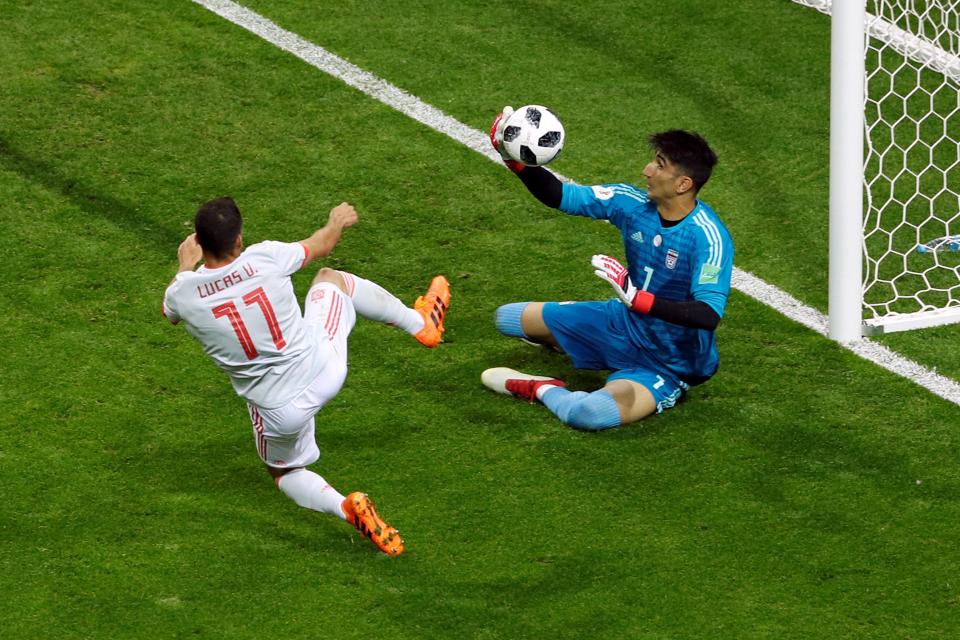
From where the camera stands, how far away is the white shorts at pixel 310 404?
5.74 m

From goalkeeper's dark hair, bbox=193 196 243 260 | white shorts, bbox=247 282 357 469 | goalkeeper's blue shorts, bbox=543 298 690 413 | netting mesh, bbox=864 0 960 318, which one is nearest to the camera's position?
goalkeeper's dark hair, bbox=193 196 243 260

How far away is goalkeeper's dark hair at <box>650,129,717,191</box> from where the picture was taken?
636 centimetres

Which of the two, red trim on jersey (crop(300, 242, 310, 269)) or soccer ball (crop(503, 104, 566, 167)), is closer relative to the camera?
red trim on jersey (crop(300, 242, 310, 269))

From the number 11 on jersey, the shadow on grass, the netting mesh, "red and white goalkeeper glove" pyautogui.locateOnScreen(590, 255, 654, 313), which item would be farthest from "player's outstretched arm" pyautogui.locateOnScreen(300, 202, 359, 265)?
the netting mesh

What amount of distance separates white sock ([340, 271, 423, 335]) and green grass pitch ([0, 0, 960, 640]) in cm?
49

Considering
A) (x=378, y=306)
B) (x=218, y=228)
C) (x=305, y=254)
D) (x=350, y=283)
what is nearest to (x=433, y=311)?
(x=378, y=306)

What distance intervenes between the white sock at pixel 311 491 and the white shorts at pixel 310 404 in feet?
0.17

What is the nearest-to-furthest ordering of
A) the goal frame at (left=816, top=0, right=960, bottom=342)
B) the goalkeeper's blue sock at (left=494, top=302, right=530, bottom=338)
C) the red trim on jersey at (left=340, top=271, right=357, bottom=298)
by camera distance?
the red trim on jersey at (left=340, top=271, right=357, bottom=298), the goal frame at (left=816, top=0, right=960, bottom=342), the goalkeeper's blue sock at (left=494, top=302, right=530, bottom=338)

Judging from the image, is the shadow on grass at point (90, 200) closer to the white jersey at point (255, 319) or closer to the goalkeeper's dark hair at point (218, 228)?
the white jersey at point (255, 319)

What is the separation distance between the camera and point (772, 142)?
8898 mm

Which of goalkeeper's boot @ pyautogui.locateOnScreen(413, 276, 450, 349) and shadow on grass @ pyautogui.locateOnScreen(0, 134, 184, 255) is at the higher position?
goalkeeper's boot @ pyautogui.locateOnScreen(413, 276, 450, 349)

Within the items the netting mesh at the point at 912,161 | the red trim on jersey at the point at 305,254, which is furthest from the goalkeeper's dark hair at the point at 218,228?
the netting mesh at the point at 912,161

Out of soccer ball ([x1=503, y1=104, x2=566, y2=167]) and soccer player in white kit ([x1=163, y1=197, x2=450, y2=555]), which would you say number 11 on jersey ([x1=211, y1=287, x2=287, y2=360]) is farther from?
soccer ball ([x1=503, y1=104, x2=566, y2=167])

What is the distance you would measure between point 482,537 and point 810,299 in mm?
A: 2541
